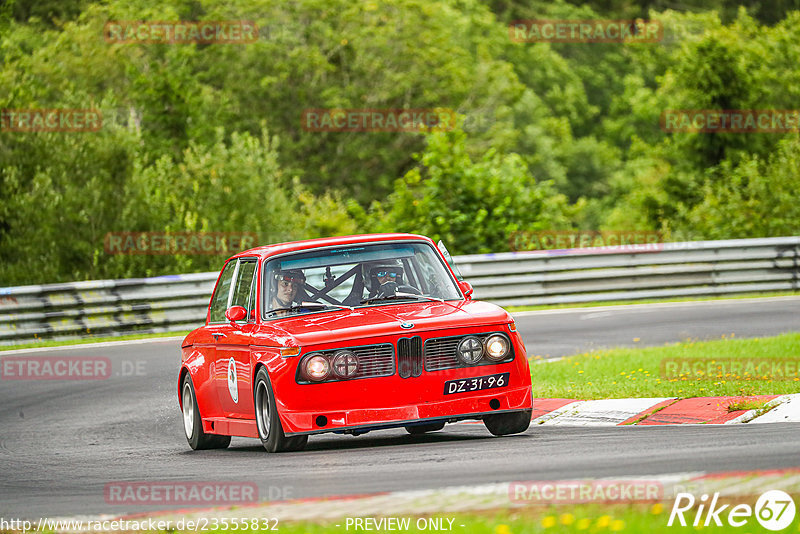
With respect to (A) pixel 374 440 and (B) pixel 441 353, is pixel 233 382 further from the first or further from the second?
(B) pixel 441 353

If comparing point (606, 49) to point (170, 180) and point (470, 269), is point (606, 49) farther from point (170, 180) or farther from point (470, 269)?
point (470, 269)

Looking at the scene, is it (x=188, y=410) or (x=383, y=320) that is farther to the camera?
(x=188, y=410)

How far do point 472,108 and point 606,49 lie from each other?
98.2 ft

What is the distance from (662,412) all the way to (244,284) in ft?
11.8

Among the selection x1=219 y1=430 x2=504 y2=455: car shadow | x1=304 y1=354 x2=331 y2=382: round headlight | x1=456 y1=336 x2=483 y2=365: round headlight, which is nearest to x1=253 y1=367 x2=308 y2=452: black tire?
x1=219 y1=430 x2=504 y2=455: car shadow

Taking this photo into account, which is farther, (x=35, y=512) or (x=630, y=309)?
(x=630, y=309)

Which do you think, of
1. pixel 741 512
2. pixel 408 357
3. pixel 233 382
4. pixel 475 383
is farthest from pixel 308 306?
pixel 741 512

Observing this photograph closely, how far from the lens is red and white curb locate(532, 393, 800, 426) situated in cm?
1026

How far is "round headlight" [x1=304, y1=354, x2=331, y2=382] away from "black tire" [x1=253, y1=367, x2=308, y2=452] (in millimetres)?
339

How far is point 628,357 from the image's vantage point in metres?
14.7

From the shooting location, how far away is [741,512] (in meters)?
5.66

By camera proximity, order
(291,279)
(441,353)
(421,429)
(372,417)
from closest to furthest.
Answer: (372,417) < (441,353) < (291,279) < (421,429)

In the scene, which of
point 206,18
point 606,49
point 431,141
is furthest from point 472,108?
point 431,141

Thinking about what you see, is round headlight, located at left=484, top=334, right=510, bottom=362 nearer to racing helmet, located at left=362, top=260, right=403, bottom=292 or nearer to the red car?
the red car
